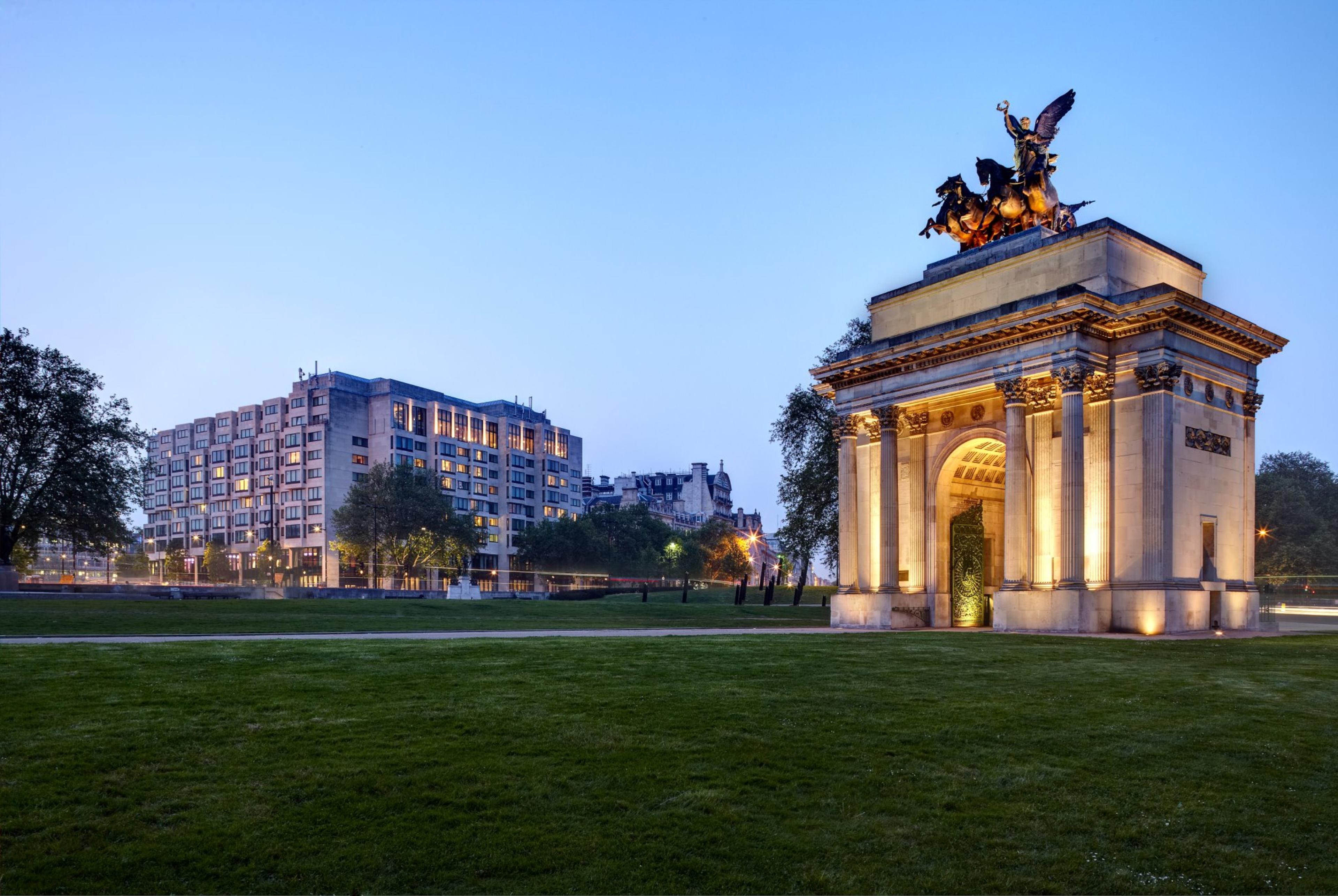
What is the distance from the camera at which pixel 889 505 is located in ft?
132

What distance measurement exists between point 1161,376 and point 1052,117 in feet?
41.9

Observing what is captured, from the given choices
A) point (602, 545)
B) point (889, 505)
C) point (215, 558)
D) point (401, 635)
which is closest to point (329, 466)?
point (215, 558)

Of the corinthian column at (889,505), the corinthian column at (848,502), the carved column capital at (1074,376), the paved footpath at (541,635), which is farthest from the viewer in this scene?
the corinthian column at (848,502)

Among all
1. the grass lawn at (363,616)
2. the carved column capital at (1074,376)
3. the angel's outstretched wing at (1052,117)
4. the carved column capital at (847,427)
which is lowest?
the grass lawn at (363,616)

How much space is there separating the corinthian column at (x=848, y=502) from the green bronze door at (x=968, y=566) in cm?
427

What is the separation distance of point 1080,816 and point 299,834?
25.5 ft

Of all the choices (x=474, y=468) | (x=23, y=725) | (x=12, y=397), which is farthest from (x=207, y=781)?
(x=474, y=468)

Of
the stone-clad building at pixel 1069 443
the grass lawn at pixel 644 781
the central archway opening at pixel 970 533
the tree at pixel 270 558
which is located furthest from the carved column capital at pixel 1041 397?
the tree at pixel 270 558

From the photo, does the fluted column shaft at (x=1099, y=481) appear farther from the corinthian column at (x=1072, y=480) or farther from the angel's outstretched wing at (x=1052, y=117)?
the angel's outstretched wing at (x=1052, y=117)

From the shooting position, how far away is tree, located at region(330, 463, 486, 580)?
318ft

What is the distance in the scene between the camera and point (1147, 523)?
32.7 metres

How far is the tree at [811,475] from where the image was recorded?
55.5m

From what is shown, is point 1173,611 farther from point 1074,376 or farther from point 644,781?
point 644,781

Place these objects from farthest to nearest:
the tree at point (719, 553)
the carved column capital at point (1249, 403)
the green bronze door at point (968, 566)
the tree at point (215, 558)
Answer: the tree at point (719, 553)
the tree at point (215, 558)
the green bronze door at point (968, 566)
the carved column capital at point (1249, 403)
